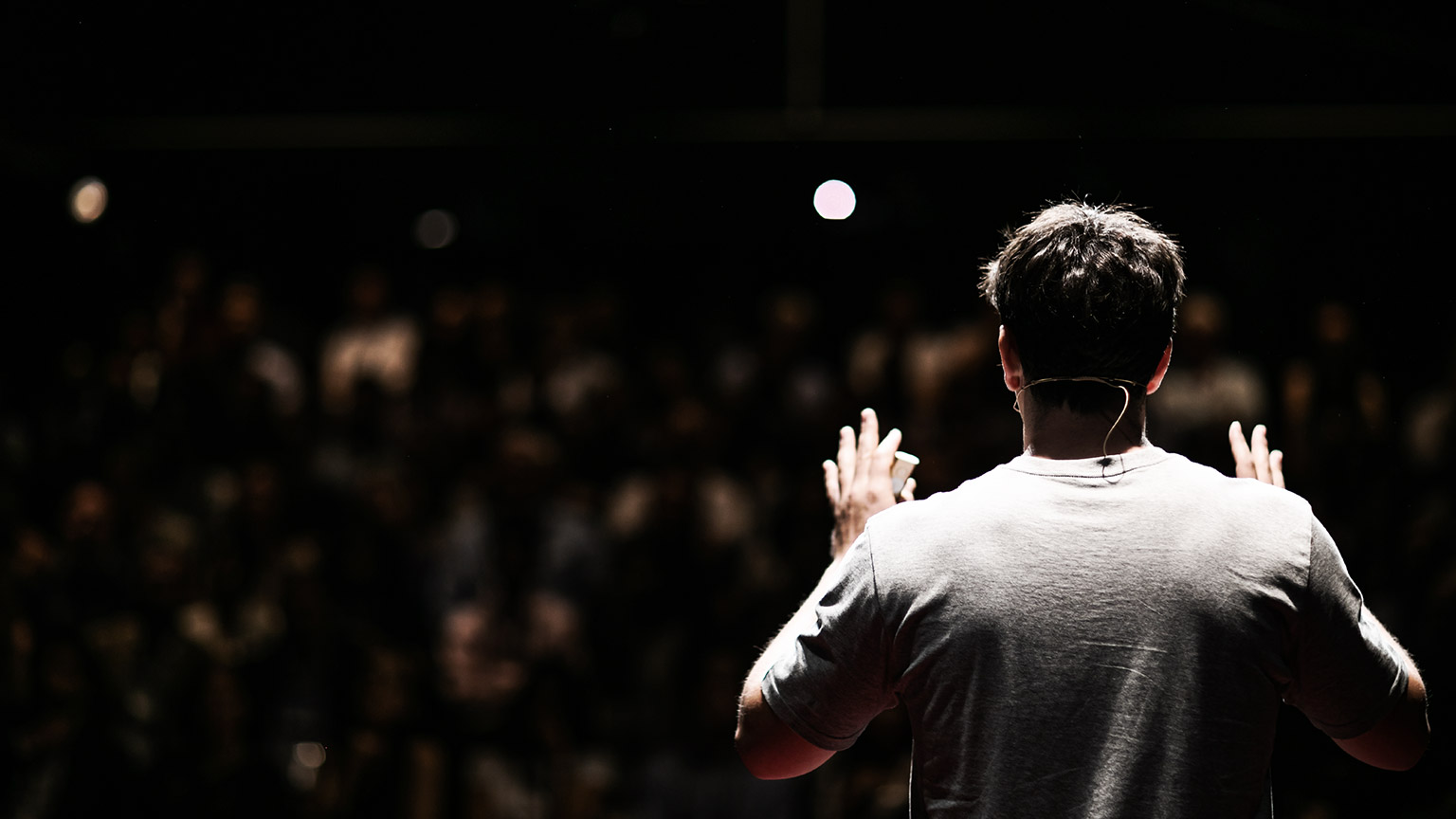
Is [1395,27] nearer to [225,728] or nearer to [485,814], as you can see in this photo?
[485,814]

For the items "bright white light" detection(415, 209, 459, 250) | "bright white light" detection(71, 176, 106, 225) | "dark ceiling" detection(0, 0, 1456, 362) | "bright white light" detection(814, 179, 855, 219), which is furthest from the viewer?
"bright white light" detection(415, 209, 459, 250)

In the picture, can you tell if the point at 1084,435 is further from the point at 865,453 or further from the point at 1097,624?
the point at 865,453

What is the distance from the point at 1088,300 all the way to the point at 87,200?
Result: 14.0 ft

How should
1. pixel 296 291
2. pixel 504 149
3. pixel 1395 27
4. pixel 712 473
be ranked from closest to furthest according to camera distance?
1. pixel 1395 27
2. pixel 712 473
3. pixel 504 149
4. pixel 296 291

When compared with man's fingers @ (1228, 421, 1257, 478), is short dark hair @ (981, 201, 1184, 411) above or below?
above

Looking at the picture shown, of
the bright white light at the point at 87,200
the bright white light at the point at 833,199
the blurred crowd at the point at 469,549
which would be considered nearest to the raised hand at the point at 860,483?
the blurred crowd at the point at 469,549

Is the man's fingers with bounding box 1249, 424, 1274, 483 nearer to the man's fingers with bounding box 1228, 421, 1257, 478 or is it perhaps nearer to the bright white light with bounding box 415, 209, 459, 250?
the man's fingers with bounding box 1228, 421, 1257, 478

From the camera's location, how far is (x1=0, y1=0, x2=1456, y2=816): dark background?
2.12 meters

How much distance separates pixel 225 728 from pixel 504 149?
1879 mm

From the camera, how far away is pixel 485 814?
320 cm

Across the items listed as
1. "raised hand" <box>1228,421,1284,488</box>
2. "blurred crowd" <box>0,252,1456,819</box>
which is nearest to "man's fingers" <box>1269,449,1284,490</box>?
"raised hand" <box>1228,421,1284,488</box>

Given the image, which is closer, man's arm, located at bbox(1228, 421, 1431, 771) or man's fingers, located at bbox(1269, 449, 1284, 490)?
man's arm, located at bbox(1228, 421, 1431, 771)

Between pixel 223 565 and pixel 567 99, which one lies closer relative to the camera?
pixel 567 99

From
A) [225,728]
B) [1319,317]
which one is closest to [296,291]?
[225,728]
